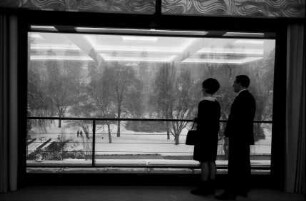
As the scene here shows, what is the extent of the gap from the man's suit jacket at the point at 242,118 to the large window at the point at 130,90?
1408mm

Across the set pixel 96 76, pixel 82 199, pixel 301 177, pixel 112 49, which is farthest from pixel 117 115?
pixel 301 177

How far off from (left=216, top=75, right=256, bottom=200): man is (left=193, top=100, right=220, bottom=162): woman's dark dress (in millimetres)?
129

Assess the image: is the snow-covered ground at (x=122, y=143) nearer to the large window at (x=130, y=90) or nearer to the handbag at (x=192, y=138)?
the large window at (x=130, y=90)

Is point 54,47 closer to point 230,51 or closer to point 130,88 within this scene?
point 130,88

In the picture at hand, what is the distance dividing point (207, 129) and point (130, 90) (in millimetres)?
3282

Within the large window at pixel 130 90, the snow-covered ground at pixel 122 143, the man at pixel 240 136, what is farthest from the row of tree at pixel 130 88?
the man at pixel 240 136

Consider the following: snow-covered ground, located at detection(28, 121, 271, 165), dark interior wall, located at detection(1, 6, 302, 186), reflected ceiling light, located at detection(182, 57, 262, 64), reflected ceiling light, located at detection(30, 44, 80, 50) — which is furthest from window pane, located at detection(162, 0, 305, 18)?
reflected ceiling light, located at detection(30, 44, 80, 50)

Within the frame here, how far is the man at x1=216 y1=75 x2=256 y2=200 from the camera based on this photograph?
2768mm

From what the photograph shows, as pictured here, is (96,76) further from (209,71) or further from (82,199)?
(82,199)

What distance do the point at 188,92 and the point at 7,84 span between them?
352cm

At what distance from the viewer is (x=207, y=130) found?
9.40 ft

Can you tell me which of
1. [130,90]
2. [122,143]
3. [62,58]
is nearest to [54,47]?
[62,58]

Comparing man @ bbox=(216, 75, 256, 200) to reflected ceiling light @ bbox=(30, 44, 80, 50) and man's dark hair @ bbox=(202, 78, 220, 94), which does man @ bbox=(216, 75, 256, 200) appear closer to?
man's dark hair @ bbox=(202, 78, 220, 94)

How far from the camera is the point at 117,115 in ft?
19.2
